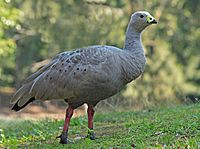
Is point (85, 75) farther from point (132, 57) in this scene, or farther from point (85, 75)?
point (132, 57)

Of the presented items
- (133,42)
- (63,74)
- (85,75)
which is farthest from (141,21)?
(63,74)

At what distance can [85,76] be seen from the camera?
7465 millimetres

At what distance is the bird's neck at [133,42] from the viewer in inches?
316

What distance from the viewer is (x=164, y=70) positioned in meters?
26.5

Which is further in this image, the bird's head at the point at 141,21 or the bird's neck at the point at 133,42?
the bird's head at the point at 141,21

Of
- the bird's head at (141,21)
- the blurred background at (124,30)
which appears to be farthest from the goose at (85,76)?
the blurred background at (124,30)

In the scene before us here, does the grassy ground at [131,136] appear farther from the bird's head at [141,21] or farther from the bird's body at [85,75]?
the bird's head at [141,21]

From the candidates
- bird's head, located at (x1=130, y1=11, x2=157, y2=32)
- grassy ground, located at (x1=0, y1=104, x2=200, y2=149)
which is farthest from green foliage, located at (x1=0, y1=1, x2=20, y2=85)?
bird's head, located at (x1=130, y1=11, x2=157, y2=32)

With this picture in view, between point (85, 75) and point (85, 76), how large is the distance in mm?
15

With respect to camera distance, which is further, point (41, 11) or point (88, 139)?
point (41, 11)

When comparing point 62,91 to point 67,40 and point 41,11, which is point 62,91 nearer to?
point 67,40

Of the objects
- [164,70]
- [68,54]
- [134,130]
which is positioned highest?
[68,54]

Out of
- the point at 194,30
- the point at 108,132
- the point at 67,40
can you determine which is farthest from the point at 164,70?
Result: the point at 108,132

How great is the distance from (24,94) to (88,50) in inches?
48.0
